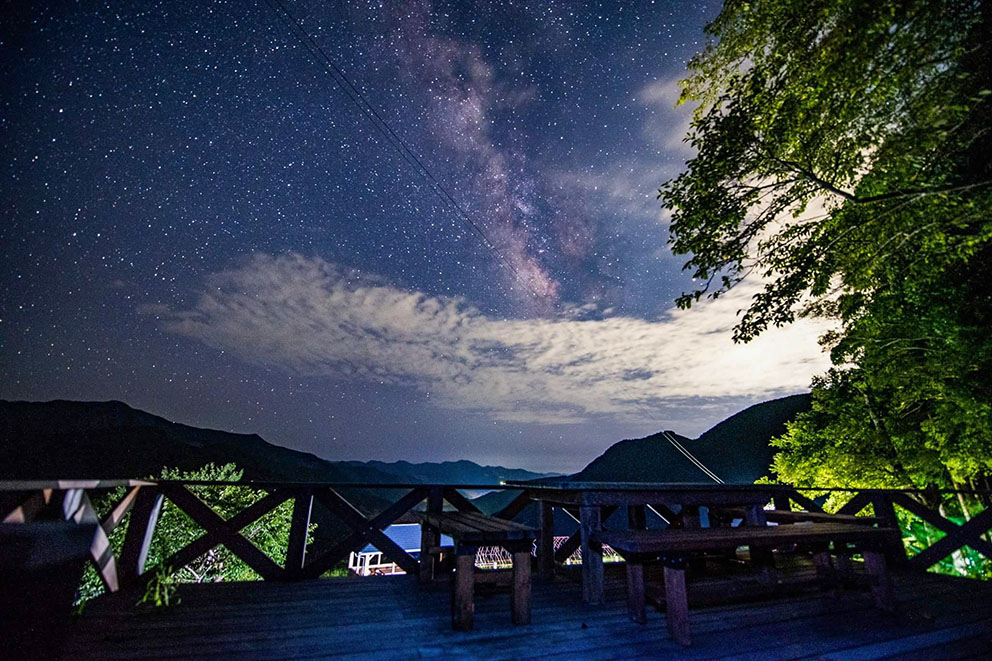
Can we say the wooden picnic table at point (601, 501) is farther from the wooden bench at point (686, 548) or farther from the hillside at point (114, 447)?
the hillside at point (114, 447)

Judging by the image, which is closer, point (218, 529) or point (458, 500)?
point (218, 529)

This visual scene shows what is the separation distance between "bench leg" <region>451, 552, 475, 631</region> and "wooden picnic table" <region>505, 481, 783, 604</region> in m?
1.36

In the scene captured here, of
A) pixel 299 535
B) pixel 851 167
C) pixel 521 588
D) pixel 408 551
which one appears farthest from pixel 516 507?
pixel 408 551

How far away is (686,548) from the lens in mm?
3145

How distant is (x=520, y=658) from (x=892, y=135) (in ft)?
22.9

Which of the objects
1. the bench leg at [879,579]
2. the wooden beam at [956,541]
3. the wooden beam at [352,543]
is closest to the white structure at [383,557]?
the wooden beam at [352,543]

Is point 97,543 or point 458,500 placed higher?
point 97,543

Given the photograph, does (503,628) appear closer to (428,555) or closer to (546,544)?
(428,555)

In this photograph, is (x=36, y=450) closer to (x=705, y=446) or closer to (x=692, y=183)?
(x=692, y=183)

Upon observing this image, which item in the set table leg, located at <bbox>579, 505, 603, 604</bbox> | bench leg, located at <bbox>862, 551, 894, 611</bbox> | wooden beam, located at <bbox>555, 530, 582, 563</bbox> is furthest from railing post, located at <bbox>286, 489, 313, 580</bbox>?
bench leg, located at <bbox>862, 551, 894, 611</bbox>

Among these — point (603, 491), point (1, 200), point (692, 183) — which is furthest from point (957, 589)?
point (1, 200)

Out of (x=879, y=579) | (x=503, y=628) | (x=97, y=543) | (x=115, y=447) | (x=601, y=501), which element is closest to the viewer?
(x=503, y=628)

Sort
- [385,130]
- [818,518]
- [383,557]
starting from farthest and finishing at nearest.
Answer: [383,557] < [385,130] < [818,518]

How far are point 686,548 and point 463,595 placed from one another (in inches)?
72.2
